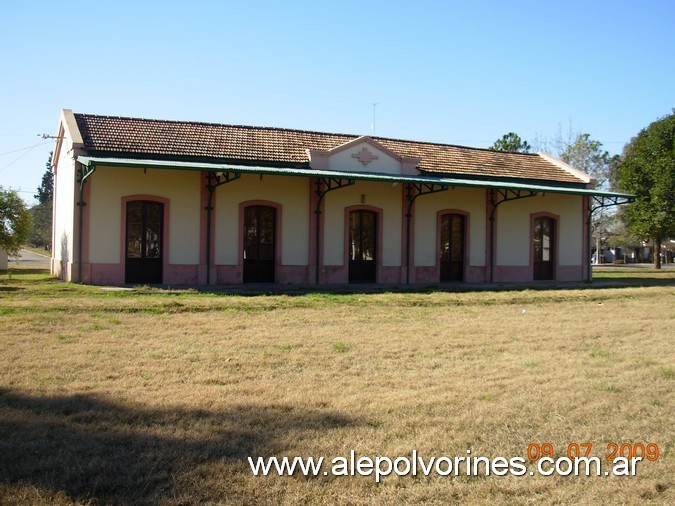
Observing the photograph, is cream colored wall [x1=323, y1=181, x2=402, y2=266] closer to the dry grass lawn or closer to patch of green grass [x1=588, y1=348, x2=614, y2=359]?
the dry grass lawn

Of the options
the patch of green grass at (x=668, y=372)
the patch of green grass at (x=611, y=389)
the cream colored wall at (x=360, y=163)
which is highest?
the cream colored wall at (x=360, y=163)

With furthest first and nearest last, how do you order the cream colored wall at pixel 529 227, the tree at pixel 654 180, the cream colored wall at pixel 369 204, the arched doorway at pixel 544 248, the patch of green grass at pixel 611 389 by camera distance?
the tree at pixel 654 180, the arched doorway at pixel 544 248, the cream colored wall at pixel 529 227, the cream colored wall at pixel 369 204, the patch of green grass at pixel 611 389

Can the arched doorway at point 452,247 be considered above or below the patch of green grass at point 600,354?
above

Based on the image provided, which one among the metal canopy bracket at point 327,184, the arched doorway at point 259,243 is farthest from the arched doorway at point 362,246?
the arched doorway at point 259,243

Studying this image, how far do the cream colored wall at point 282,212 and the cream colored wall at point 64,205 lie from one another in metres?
3.80

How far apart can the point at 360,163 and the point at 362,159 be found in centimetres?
14

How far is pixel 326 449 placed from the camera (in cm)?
449

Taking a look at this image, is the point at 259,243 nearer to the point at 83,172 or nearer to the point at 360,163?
the point at 360,163

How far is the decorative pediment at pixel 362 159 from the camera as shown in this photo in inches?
773

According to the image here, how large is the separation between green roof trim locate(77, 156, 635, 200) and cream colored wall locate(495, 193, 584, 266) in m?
0.64

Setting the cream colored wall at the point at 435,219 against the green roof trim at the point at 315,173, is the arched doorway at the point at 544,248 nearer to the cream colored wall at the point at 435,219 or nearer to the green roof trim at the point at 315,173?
the green roof trim at the point at 315,173

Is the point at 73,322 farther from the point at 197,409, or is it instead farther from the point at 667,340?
the point at 667,340

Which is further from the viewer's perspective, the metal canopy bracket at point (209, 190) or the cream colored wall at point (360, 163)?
the cream colored wall at point (360, 163)

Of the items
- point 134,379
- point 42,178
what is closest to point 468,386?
point 134,379
